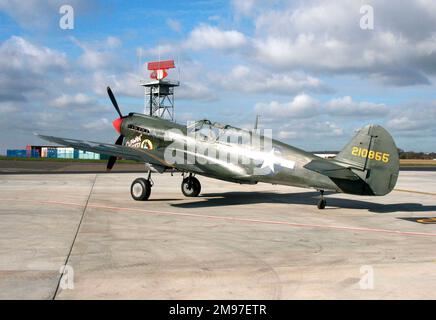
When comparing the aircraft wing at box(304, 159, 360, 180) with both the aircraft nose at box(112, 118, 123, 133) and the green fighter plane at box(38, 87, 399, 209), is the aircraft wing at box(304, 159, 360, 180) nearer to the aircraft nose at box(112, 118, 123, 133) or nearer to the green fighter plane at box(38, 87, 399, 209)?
the green fighter plane at box(38, 87, 399, 209)

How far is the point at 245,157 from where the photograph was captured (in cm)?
1398

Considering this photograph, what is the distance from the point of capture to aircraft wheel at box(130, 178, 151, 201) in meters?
14.9

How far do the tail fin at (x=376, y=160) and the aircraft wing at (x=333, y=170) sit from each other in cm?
37

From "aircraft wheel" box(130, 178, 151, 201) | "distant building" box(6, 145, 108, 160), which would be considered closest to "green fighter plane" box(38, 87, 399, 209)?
"aircraft wheel" box(130, 178, 151, 201)

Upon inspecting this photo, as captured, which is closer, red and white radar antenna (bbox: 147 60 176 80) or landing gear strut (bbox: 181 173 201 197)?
landing gear strut (bbox: 181 173 201 197)

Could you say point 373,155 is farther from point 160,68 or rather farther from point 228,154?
point 160,68

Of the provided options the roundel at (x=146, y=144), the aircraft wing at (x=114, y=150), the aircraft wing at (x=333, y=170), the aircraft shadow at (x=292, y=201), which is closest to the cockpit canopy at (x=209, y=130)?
the aircraft wing at (x=114, y=150)

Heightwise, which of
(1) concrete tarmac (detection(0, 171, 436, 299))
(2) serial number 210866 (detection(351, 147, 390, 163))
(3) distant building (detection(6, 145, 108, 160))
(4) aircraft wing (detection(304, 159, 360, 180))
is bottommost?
(1) concrete tarmac (detection(0, 171, 436, 299))

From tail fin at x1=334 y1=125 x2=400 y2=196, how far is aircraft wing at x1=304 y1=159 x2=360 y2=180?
0.37m

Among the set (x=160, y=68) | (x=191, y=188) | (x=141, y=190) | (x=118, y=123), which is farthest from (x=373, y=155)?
(x=160, y=68)

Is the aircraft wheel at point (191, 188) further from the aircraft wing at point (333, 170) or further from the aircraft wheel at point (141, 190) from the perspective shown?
the aircraft wing at point (333, 170)

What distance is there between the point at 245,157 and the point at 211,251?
6704 mm

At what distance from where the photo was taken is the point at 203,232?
9.47 m
